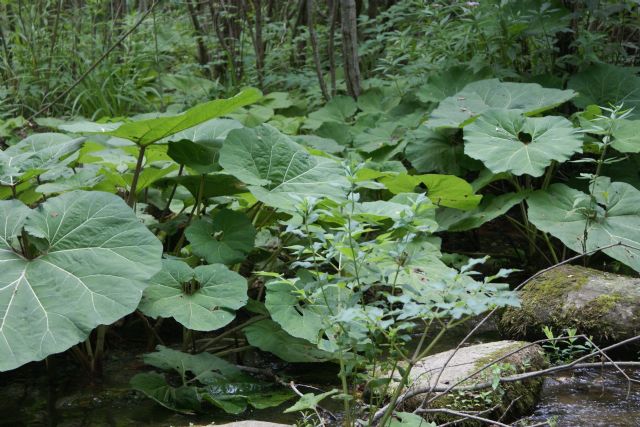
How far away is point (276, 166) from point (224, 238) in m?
0.34

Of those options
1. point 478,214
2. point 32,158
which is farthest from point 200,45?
point 32,158

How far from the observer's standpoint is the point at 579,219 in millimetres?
3406

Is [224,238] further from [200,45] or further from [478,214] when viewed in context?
[200,45]

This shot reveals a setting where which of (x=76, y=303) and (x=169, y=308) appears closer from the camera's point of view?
(x=76, y=303)

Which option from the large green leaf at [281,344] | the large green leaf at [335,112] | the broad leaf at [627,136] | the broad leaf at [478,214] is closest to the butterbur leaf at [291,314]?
the large green leaf at [281,344]

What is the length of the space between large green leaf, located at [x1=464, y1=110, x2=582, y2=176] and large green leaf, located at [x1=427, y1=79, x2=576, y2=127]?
173 mm

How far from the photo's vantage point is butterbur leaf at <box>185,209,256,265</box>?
2.80 metres

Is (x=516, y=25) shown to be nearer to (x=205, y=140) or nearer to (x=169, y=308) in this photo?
(x=205, y=140)

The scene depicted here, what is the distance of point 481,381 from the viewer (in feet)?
7.90

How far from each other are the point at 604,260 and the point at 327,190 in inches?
69.1

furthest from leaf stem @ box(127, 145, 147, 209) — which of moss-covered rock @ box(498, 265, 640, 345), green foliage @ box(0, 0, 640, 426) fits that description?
moss-covered rock @ box(498, 265, 640, 345)

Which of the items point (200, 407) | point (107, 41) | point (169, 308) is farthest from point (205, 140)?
point (107, 41)

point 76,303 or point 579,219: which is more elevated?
point 76,303

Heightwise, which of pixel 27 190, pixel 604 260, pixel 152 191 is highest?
pixel 27 190
